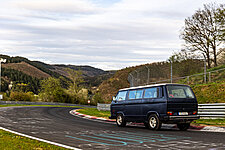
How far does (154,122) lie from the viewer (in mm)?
13461

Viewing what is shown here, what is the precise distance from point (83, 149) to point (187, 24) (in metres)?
37.1

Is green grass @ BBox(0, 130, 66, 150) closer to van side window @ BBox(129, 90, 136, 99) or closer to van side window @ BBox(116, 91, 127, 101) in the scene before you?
van side window @ BBox(129, 90, 136, 99)

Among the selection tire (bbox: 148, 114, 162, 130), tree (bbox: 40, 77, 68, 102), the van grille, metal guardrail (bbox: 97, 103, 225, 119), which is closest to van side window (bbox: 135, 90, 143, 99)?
tire (bbox: 148, 114, 162, 130)

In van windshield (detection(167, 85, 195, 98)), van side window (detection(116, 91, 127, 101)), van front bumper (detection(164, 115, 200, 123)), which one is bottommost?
van front bumper (detection(164, 115, 200, 123))

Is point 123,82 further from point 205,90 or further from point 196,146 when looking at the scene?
point 196,146

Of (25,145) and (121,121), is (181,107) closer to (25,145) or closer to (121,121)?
(121,121)

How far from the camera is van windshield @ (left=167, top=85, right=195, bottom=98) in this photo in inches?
519

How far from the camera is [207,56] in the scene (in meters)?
40.3

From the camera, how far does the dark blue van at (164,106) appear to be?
12885mm

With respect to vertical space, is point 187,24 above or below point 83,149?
above

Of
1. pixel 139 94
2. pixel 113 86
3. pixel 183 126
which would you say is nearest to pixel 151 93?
pixel 139 94

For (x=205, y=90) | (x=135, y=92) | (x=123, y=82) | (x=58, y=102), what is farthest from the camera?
(x=123, y=82)

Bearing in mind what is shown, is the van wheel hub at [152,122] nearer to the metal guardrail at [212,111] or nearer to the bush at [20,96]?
the metal guardrail at [212,111]

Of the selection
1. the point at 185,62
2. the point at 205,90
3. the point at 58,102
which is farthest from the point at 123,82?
the point at 205,90
